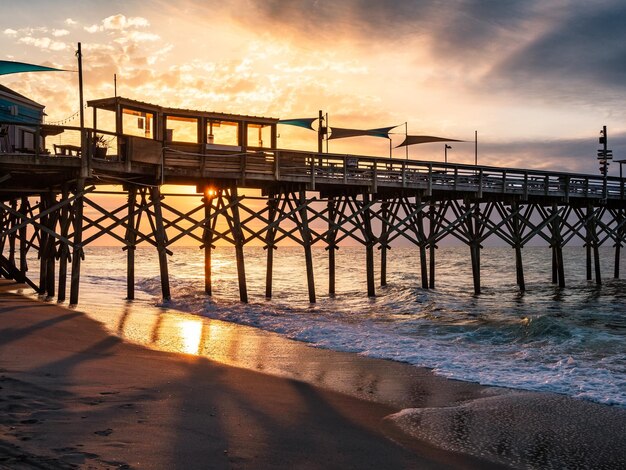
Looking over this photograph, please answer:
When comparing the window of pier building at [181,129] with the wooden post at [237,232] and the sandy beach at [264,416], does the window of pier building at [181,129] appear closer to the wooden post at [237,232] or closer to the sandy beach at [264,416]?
the wooden post at [237,232]

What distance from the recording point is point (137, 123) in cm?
1892

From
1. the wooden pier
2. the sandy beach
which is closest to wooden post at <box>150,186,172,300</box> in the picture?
the wooden pier

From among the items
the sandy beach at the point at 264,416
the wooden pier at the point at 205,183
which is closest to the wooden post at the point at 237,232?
the wooden pier at the point at 205,183

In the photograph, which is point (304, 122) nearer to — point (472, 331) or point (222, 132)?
point (222, 132)

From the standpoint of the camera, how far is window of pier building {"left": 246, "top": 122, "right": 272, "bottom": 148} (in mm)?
21297

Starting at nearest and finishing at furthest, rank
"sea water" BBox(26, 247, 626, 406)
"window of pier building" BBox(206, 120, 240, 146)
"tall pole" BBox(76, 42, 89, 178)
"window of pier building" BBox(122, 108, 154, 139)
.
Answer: "sea water" BBox(26, 247, 626, 406), "tall pole" BBox(76, 42, 89, 178), "window of pier building" BBox(122, 108, 154, 139), "window of pier building" BBox(206, 120, 240, 146)

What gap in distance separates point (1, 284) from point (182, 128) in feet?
32.5

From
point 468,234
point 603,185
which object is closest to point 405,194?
point 468,234

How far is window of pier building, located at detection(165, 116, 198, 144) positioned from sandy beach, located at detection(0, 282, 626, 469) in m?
10.9

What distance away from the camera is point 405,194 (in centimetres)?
2578

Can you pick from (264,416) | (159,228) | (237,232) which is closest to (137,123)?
(159,228)

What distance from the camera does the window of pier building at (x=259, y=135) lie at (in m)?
21.3

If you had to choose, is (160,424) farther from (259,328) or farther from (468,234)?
(468,234)

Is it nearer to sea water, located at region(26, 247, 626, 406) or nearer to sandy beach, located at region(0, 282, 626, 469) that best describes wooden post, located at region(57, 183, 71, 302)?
sea water, located at region(26, 247, 626, 406)
